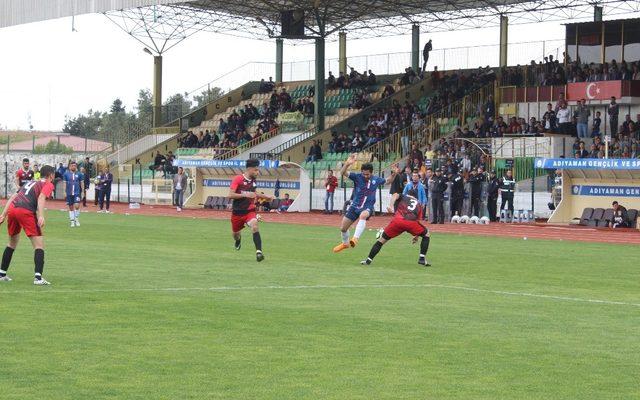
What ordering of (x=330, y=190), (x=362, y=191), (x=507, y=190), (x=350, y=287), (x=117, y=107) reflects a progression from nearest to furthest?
(x=350, y=287)
(x=362, y=191)
(x=507, y=190)
(x=330, y=190)
(x=117, y=107)

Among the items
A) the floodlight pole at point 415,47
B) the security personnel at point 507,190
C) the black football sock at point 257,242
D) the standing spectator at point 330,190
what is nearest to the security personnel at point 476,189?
the security personnel at point 507,190

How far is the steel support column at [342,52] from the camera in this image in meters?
76.3

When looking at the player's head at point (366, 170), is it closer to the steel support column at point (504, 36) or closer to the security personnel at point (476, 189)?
the security personnel at point (476, 189)

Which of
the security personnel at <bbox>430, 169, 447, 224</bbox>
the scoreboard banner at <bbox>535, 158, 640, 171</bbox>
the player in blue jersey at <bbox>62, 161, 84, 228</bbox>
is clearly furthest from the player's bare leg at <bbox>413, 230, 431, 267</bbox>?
the security personnel at <bbox>430, 169, 447, 224</bbox>

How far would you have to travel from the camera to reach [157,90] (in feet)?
246

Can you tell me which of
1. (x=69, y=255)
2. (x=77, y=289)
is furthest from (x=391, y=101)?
(x=77, y=289)

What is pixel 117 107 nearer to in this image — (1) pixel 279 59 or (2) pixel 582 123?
(1) pixel 279 59

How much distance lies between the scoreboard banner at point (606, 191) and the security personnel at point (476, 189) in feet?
10.4

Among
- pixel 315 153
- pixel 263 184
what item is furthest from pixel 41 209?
pixel 315 153

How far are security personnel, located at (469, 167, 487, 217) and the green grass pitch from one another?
17.4m

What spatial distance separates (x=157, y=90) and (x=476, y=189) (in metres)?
38.0

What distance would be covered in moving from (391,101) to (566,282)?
4521 cm

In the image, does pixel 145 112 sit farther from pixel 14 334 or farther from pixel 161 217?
pixel 14 334

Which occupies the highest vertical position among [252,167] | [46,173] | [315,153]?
[315,153]
